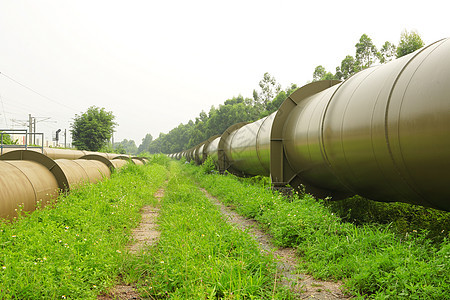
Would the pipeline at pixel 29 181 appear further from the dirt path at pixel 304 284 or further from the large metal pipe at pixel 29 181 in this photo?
the dirt path at pixel 304 284

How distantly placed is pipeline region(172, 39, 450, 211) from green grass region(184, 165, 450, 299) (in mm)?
598

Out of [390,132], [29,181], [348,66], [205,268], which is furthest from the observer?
[348,66]

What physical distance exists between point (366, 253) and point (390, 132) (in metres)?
1.40

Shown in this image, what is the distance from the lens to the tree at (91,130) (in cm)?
3784

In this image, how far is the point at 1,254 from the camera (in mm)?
3455

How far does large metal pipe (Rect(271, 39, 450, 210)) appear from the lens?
299cm

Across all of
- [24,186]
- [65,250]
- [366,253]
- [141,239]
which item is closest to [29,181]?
[24,186]

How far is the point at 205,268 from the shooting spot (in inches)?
125

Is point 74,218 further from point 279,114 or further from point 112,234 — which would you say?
point 279,114

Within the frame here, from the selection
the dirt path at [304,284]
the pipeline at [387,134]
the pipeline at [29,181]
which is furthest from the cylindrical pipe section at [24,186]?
the pipeline at [387,134]

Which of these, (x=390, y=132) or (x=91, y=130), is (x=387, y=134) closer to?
(x=390, y=132)

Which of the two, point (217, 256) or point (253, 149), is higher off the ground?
point (253, 149)

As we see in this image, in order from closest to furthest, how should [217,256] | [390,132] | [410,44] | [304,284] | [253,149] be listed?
1. [304,284]
2. [390,132]
3. [217,256]
4. [253,149]
5. [410,44]

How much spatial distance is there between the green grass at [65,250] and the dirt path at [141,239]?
0.11 meters
